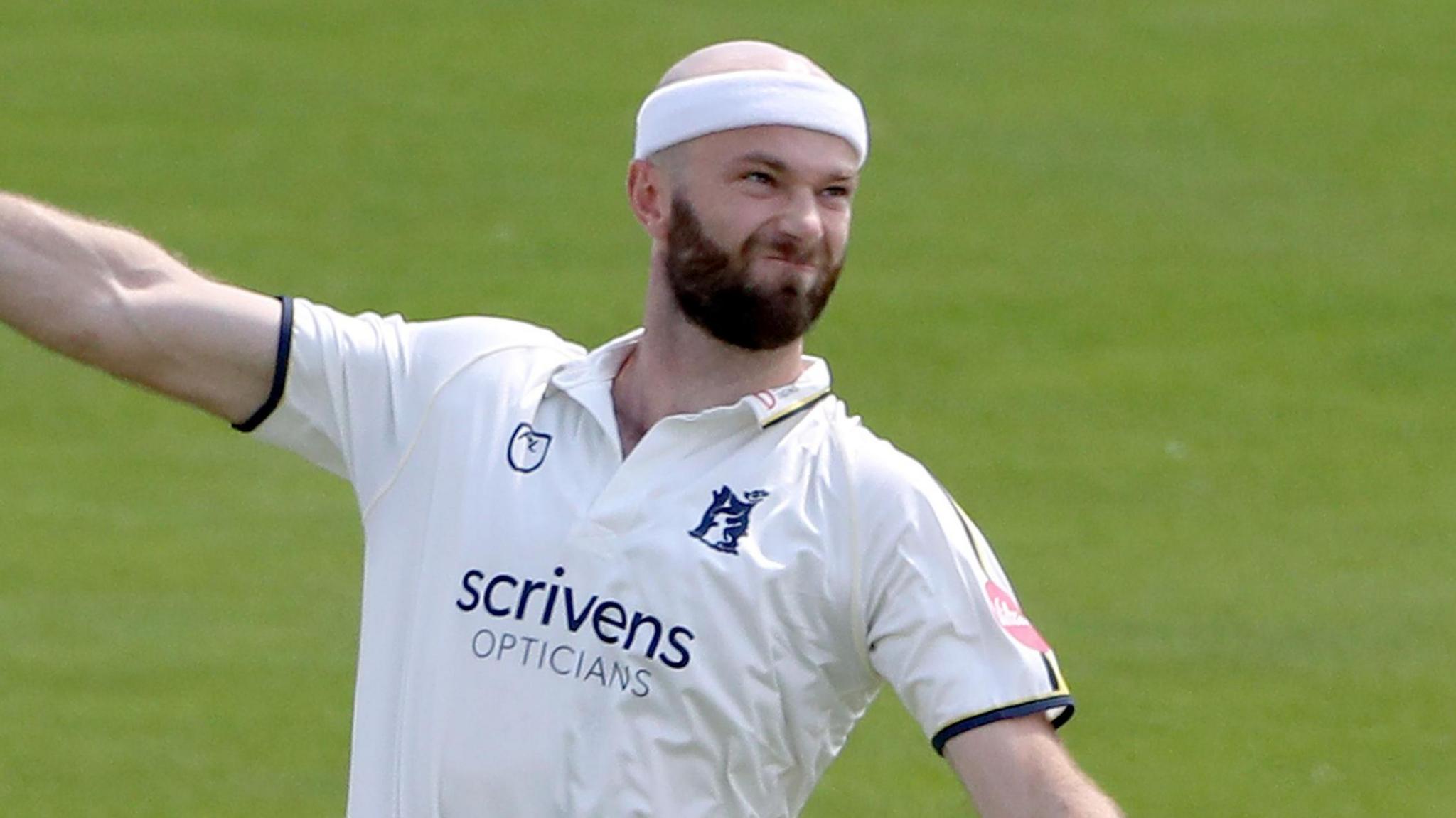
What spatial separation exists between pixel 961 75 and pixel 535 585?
14.0 m

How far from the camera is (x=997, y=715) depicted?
3910mm

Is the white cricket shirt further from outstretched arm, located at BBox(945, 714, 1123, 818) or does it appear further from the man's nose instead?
the man's nose

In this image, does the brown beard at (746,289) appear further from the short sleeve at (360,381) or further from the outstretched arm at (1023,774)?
the outstretched arm at (1023,774)

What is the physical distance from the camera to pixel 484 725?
13.6 feet

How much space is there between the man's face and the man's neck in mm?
43

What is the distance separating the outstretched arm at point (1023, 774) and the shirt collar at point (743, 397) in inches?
23.6

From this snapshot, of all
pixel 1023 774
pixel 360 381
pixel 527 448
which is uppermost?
pixel 360 381

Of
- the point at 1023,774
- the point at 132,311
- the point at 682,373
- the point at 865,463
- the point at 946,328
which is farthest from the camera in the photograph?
the point at 946,328

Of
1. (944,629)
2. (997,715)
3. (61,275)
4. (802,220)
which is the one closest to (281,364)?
(61,275)

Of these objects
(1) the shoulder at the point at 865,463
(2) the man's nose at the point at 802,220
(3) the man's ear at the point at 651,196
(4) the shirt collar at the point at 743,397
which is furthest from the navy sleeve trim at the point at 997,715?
(3) the man's ear at the point at 651,196

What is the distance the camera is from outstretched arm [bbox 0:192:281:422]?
4195 millimetres

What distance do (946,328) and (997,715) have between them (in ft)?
34.2

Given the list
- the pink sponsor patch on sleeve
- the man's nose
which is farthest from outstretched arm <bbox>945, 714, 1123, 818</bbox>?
the man's nose

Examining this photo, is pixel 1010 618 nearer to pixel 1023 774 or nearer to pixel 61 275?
pixel 1023 774
